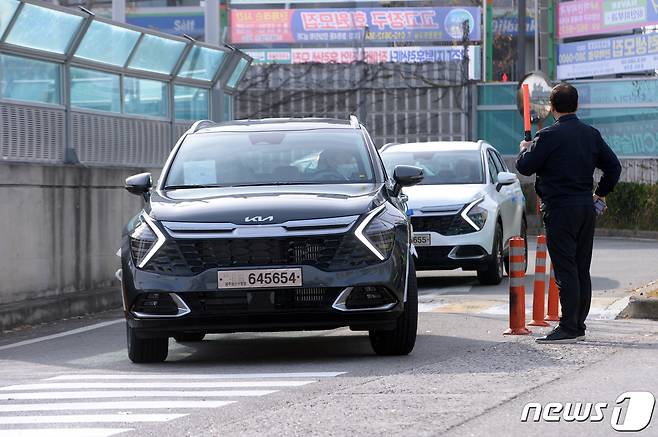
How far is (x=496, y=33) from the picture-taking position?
2613 inches

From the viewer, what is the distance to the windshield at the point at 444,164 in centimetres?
1819

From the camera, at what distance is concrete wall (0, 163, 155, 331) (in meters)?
14.0

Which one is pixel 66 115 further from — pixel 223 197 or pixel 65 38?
pixel 223 197

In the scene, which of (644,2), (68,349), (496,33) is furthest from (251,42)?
(68,349)

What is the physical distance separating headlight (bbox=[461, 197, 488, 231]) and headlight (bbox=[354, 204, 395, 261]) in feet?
23.2

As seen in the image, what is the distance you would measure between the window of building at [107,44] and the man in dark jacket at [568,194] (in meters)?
6.42

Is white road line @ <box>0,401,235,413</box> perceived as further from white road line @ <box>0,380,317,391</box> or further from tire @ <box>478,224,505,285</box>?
tire @ <box>478,224,505,285</box>

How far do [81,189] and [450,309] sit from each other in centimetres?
390

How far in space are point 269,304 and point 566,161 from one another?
255 cm

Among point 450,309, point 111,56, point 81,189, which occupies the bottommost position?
point 450,309

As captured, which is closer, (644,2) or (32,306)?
(32,306)

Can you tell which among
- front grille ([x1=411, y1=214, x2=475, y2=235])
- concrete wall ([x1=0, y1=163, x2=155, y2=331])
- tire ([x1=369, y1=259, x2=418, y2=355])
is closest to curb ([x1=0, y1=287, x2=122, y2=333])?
concrete wall ([x1=0, y1=163, x2=155, y2=331])

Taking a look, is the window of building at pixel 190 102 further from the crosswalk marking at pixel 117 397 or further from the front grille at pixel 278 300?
the crosswalk marking at pixel 117 397

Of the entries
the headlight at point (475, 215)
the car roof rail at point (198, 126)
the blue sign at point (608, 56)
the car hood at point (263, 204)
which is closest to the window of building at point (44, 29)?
the car roof rail at point (198, 126)
